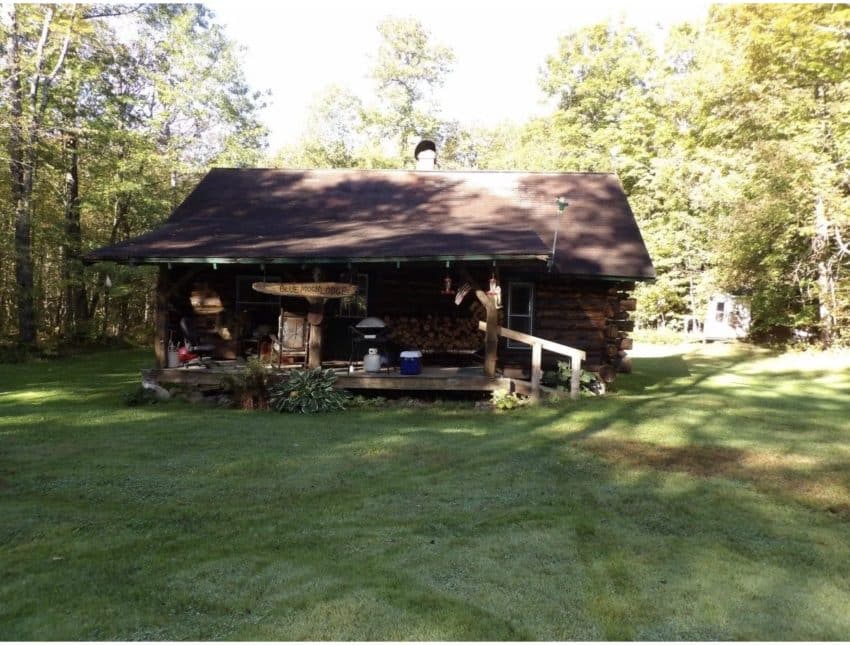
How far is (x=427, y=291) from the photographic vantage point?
1321cm

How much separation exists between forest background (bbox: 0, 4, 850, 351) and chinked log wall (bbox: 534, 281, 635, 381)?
10.6 m

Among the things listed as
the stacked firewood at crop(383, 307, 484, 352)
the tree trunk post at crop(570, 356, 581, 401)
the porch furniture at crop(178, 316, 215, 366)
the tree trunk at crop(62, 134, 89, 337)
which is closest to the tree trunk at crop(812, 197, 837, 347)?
the tree trunk post at crop(570, 356, 581, 401)

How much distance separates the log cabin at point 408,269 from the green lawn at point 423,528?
3103mm

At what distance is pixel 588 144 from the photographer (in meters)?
32.4

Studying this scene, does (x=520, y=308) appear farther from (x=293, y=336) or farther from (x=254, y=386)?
(x=254, y=386)

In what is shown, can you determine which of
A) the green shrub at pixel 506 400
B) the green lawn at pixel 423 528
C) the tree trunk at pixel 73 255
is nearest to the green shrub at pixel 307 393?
the green lawn at pixel 423 528

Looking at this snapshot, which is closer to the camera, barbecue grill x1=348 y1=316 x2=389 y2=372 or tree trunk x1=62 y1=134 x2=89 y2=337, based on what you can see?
barbecue grill x1=348 y1=316 x2=389 y2=372

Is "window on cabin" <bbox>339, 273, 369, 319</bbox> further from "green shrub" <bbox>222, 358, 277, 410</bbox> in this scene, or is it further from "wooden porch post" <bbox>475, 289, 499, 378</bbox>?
"wooden porch post" <bbox>475, 289, 499, 378</bbox>

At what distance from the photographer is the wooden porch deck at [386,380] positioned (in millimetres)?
10836

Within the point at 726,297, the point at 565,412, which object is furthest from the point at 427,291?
the point at 726,297

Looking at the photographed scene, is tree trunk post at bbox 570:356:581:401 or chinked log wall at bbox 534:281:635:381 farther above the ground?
chinked log wall at bbox 534:281:635:381

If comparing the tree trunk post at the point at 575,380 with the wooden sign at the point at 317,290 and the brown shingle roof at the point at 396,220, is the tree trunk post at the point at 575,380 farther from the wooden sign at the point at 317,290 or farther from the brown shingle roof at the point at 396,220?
the wooden sign at the point at 317,290

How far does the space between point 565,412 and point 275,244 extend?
6.51 meters

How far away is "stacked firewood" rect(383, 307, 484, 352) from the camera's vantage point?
1306 centimetres
